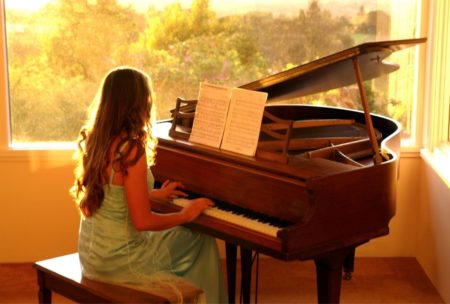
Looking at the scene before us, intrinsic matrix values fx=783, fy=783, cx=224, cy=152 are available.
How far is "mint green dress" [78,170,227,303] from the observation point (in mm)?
2996

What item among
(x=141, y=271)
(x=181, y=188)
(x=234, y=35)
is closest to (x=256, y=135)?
(x=181, y=188)

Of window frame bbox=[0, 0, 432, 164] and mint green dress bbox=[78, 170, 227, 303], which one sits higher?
window frame bbox=[0, 0, 432, 164]

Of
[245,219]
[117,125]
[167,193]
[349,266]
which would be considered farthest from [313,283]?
[117,125]

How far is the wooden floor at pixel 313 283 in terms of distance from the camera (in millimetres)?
4207

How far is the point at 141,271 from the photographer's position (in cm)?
305

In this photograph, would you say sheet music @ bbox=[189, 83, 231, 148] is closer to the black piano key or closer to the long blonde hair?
the black piano key

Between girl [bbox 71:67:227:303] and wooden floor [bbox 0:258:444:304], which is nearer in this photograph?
girl [bbox 71:67:227:303]

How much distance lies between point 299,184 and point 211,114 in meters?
0.58

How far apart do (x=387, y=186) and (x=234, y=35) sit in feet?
6.18

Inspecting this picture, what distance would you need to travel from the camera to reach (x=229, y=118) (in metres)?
3.22

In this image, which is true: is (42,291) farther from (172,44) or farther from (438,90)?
(438,90)

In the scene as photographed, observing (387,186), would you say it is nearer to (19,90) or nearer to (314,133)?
(314,133)

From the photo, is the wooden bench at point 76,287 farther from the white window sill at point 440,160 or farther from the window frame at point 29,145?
the white window sill at point 440,160

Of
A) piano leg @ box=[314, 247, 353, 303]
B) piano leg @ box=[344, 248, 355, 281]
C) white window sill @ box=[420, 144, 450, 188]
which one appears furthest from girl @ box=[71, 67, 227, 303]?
white window sill @ box=[420, 144, 450, 188]
